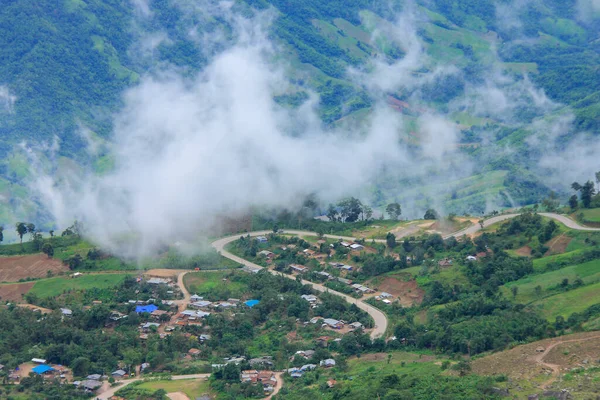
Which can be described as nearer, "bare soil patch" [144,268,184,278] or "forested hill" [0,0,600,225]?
"bare soil patch" [144,268,184,278]

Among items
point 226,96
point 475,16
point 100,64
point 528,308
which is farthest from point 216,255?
point 475,16

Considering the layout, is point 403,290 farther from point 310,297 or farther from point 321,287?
point 310,297

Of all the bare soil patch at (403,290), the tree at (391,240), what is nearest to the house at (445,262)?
the bare soil patch at (403,290)

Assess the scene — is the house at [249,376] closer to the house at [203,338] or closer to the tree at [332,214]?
the house at [203,338]

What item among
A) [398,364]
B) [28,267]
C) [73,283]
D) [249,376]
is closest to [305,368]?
[249,376]

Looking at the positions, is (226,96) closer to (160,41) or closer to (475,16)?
(160,41)

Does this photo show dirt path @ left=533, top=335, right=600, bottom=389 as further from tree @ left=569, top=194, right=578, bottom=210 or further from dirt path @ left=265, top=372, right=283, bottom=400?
tree @ left=569, top=194, right=578, bottom=210

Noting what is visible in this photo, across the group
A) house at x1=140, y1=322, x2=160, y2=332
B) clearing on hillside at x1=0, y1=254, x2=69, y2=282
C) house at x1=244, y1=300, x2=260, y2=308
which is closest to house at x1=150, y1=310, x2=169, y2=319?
house at x1=140, y1=322, x2=160, y2=332
